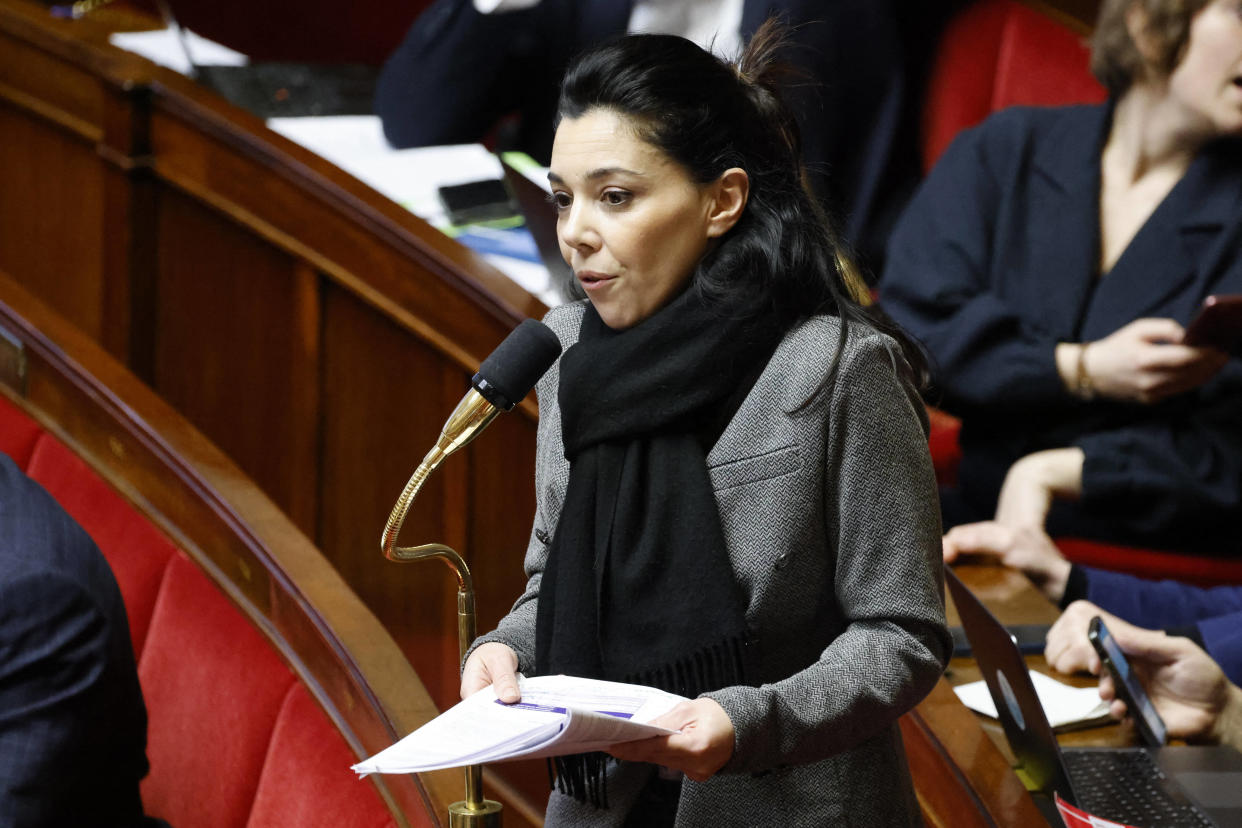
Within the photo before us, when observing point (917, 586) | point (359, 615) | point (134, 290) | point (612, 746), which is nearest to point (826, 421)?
point (917, 586)

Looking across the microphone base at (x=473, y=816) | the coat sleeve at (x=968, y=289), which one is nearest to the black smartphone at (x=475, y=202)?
the coat sleeve at (x=968, y=289)

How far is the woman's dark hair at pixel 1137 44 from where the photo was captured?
1.54 metres

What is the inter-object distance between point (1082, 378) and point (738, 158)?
0.94m

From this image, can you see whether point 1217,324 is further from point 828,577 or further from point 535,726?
point 535,726

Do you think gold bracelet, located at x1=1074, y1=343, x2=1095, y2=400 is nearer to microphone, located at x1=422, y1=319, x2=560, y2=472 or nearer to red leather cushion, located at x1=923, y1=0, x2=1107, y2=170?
red leather cushion, located at x1=923, y1=0, x2=1107, y2=170

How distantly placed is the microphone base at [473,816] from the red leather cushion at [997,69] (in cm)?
152

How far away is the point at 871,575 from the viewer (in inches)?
27.6

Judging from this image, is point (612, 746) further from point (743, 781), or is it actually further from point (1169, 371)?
point (1169, 371)

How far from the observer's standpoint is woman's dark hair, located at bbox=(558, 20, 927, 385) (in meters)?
0.73

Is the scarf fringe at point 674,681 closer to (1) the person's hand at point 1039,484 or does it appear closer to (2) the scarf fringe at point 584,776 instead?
(2) the scarf fringe at point 584,776

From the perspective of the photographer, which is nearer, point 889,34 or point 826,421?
point 826,421

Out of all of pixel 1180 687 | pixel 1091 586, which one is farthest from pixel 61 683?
pixel 1091 586

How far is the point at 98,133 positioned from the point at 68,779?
119 cm

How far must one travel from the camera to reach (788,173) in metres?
0.78
